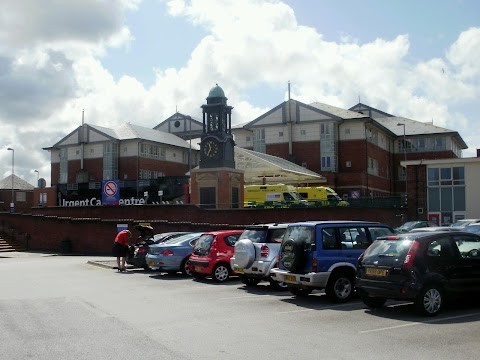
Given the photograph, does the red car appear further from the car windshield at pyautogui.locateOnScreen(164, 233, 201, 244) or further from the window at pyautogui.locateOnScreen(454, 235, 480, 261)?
the window at pyautogui.locateOnScreen(454, 235, 480, 261)

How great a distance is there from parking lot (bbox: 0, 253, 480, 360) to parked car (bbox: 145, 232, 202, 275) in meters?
3.30

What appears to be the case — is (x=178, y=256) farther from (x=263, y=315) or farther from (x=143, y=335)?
(x=143, y=335)

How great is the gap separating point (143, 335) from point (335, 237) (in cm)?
514

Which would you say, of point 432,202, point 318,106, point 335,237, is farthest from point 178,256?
point 318,106

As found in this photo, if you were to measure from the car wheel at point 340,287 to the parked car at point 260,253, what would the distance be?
2359 mm

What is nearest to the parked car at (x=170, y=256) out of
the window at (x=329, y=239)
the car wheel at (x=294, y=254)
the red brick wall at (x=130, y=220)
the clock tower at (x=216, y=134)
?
the car wheel at (x=294, y=254)

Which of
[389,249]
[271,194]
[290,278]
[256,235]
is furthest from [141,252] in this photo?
[271,194]

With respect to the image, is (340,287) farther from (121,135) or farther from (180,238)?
(121,135)

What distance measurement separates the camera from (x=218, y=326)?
952cm

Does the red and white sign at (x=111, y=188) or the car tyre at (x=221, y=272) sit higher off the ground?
the red and white sign at (x=111, y=188)

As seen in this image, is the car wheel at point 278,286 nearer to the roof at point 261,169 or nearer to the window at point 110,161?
the roof at point 261,169

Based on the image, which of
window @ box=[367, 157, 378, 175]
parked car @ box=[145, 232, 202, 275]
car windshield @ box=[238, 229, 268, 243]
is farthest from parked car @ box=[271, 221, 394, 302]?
window @ box=[367, 157, 378, 175]

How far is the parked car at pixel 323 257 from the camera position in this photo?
11.8 meters

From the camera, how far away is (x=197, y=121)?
89188 mm
